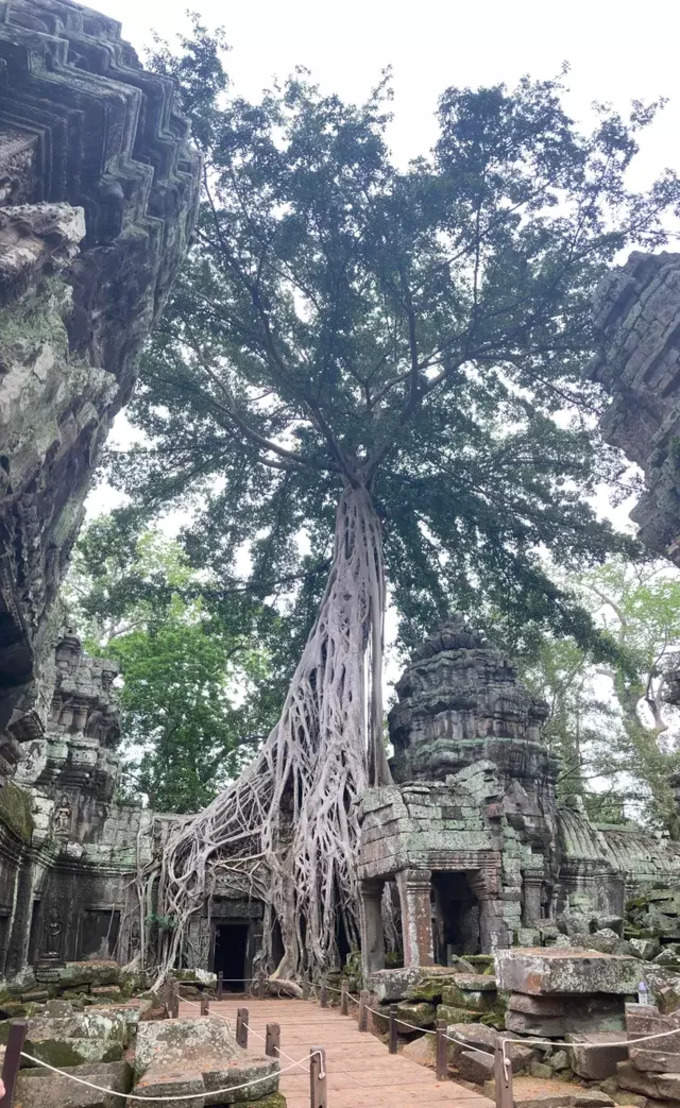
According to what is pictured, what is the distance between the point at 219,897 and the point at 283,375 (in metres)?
10.5

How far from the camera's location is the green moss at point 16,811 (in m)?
8.07

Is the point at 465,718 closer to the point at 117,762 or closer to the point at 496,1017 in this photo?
the point at 117,762

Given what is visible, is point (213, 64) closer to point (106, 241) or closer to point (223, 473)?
point (223, 473)

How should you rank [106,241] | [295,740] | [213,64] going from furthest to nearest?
1. [213,64]
2. [295,740]
3. [106,241]

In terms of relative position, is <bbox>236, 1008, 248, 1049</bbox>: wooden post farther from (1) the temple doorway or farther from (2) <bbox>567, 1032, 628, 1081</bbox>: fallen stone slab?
(1) the temple doorway

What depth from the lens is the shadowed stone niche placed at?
4594 mm

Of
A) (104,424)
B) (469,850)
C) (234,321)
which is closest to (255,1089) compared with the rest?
(104,424)

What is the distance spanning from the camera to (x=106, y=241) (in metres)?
6.34

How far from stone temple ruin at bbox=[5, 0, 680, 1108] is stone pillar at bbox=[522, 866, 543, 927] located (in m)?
0.04

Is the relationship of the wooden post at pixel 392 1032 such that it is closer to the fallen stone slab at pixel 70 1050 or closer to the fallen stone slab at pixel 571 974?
the fallen stone slab at pixel 571 974

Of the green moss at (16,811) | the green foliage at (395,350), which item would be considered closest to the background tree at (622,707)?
the green foliage at (395,350)

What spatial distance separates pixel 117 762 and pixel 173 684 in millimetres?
7323

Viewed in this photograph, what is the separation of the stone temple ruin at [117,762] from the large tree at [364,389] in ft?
5.69

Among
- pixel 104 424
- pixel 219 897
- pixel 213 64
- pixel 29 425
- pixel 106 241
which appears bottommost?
pixel 219 897
